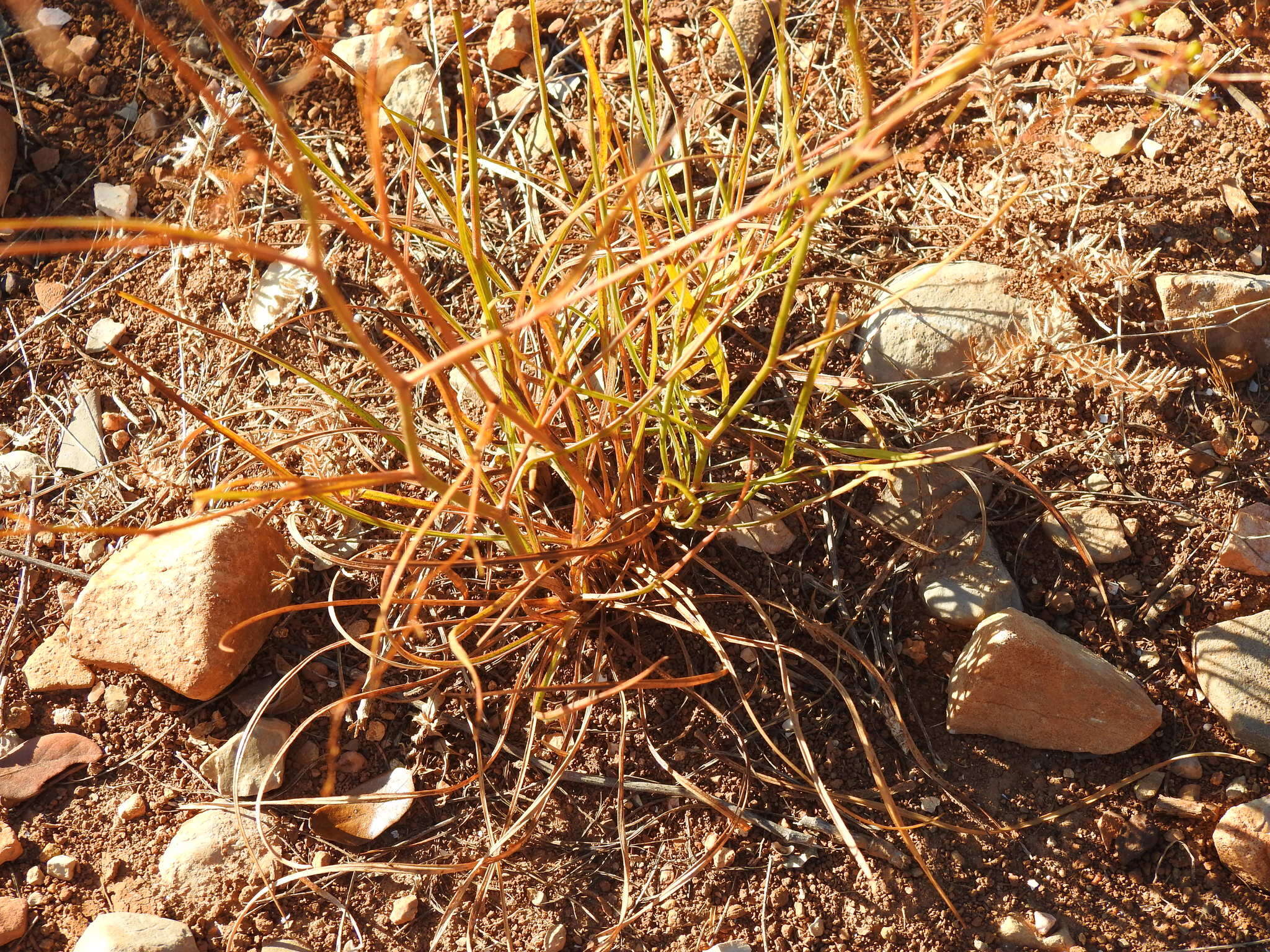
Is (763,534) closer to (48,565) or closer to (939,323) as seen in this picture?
(939,323)

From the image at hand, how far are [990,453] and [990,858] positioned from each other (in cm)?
51

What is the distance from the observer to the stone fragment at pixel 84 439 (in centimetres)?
139

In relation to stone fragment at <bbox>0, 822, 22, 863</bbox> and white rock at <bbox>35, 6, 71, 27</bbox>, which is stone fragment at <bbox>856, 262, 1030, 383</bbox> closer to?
stone fragment at <bbox>0, 822, 22, 863</bbox>

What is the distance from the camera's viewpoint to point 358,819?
44.3 inches

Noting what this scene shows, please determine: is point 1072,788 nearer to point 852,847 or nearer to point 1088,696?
point 1088,696

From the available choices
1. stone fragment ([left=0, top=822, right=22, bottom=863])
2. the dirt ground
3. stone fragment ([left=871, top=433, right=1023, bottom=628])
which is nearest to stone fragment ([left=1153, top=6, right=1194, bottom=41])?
the dirt ground

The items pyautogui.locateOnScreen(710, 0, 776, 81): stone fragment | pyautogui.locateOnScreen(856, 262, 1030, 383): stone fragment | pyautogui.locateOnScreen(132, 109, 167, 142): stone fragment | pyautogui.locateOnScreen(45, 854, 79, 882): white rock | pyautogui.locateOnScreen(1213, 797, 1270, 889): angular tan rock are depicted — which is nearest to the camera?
pyautogui.locateOnScreen(1213, 797, 1270, 889): angular tan rock

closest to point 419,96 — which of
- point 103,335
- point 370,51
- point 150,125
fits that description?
point 370,51

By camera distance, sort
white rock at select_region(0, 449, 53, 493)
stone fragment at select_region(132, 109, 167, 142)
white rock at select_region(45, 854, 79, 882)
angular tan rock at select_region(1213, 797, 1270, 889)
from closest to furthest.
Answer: angular tan rock at select_region(1213, 797, 1270, 889) < white rock at select_region(45, 854, 79, 882) < white rock at select_region(0, 449, 53, 493) < stone fragment at select_region(132, 109, 167, 142)

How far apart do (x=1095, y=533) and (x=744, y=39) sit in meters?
0.94

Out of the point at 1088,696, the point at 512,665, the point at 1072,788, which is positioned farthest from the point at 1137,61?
the point at 512,665

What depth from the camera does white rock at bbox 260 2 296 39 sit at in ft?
5.38

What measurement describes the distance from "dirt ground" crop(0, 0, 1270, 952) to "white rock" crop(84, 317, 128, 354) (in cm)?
2

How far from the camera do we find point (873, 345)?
127 centimetres
